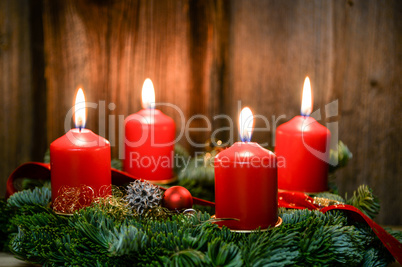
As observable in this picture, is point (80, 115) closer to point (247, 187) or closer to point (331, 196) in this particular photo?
point (247, 187)

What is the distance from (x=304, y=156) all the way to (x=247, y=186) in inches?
14.5

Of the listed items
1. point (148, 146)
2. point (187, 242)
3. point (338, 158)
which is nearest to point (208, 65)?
point (148, 146)

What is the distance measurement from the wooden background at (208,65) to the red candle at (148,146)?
33 cm

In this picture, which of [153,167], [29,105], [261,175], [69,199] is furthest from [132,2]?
[261,175]

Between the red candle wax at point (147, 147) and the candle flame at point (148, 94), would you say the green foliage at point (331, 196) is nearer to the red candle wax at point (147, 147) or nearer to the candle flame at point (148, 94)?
the red candle wax at point (147, 147)

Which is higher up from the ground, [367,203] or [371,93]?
[371,93]

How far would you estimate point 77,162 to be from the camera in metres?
0.86

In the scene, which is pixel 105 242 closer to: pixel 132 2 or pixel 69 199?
pixel 69 199

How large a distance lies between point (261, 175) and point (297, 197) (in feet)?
0.83

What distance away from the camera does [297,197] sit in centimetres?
94

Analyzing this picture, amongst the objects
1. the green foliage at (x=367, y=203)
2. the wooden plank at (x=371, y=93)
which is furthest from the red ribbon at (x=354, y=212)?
the wooden plank at (x=371, y=93)

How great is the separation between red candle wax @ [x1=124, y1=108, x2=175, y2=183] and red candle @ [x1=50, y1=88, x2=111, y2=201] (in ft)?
0.84

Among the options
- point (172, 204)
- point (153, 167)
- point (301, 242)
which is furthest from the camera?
point (153, 167)

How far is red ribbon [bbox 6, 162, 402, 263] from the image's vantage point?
29.0 inches
